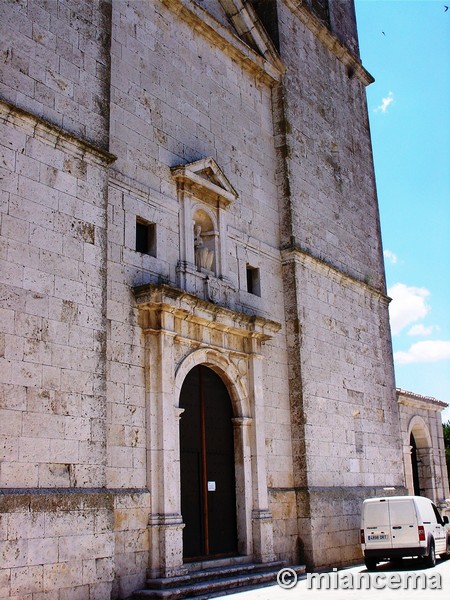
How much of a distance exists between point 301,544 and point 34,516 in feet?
22.5

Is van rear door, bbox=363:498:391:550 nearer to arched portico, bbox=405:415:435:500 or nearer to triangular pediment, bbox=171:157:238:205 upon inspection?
triangular pediment, bbox=171:157:238:205

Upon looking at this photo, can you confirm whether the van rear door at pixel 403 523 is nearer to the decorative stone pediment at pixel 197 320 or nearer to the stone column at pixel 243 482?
the stone column at pixel 243 482

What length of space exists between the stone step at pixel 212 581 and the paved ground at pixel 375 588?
11.8 inches

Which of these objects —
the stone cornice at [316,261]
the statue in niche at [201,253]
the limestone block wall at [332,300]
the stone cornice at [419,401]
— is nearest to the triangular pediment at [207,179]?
the statue in niche at [201,253]

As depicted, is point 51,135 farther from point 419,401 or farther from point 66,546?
point 419,401

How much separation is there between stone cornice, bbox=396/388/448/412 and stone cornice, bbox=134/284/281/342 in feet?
24.9

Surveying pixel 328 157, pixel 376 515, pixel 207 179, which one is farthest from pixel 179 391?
pixel 328 157

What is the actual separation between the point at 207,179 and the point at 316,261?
12.2ft

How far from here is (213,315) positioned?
505 inches

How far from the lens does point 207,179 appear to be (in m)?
13.8

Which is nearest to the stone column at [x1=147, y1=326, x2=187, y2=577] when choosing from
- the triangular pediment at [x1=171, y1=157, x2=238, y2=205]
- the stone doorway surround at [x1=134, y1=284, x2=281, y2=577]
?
the stone doorway surround at [x1=134, y1=284, x2=281, y2=577]

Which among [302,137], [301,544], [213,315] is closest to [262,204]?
[302,137]

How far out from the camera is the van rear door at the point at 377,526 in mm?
13602

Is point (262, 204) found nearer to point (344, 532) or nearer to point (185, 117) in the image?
point (185, 117)
